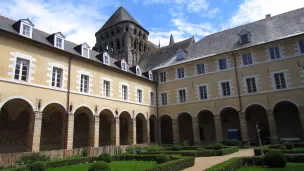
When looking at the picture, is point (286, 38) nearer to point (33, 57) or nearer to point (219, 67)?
point (219, 67)

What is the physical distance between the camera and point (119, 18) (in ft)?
118

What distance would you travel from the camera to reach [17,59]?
13.9 meters

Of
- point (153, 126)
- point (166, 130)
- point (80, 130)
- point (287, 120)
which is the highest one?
point (153, 126)

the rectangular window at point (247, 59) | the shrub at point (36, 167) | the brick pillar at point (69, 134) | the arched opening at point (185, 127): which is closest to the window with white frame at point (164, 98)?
the arched opening at point (185, 127)

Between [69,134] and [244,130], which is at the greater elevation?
[69,134]

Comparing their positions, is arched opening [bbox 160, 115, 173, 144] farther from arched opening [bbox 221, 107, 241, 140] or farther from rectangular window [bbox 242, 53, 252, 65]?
rectangular window [bbox 242, 53, 252, 65]

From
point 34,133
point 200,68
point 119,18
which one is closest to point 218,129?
point 200,68

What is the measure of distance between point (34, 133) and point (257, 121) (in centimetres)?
1905

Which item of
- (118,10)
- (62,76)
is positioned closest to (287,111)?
(62,76)

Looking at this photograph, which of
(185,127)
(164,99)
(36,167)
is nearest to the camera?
(36,167)

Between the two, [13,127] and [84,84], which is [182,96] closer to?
[84,84]

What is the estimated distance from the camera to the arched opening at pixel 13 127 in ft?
50.0

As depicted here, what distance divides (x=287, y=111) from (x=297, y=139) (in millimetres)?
2936

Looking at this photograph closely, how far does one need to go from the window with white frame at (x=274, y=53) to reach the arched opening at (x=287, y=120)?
13.1 feet
